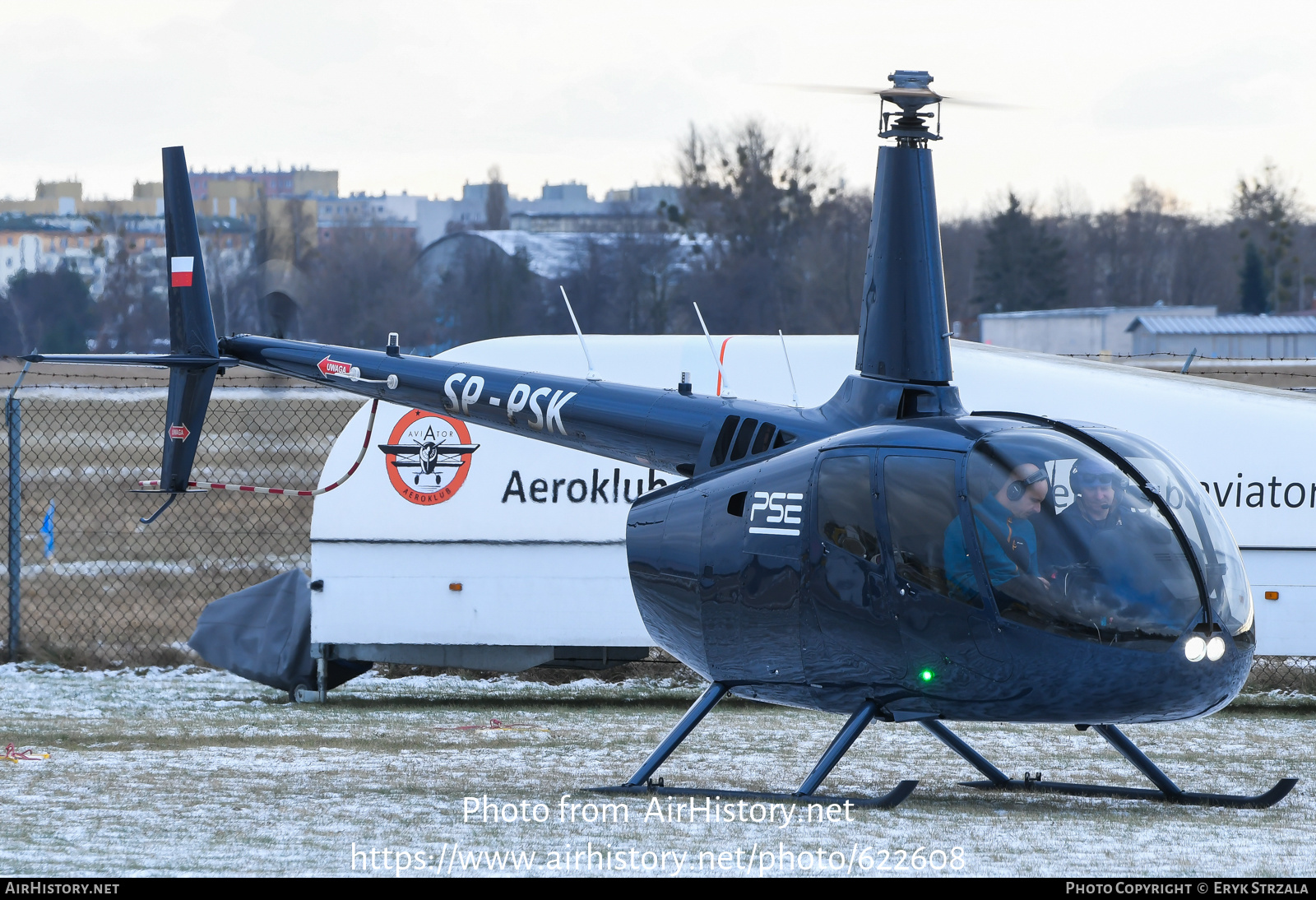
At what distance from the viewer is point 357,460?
10594 millimetres

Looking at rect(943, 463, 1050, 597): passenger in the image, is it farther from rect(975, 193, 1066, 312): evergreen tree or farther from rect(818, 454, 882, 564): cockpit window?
rect(975, 193, 1066, 312): evergreen tree

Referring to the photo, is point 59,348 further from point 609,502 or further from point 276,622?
point 609,502

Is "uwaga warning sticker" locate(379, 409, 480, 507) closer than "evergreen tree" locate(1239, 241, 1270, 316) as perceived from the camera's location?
Yes

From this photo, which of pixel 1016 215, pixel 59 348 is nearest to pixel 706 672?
pixel 59 348

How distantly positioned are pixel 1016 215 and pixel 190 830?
6408 cm

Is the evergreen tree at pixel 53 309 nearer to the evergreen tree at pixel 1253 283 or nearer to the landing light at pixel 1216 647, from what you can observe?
the landing light at pixel 1216 647

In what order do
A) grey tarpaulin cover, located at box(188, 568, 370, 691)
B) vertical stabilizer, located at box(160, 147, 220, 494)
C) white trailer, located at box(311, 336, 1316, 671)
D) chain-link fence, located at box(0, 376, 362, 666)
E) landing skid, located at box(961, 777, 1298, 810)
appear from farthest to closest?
Answer: chain-link fence, located at box(0, 376, 362, 666) → grey tarpaulin cover, located at box(188, 568, 370, 691) → white trailer, located at box(311, 336, 1316, 671) → vertical stabilizer, located at box(160, 147, 220, 494) → landing skid, located at box(961, 777, 1298, 810)

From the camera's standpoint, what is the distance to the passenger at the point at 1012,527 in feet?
20.9

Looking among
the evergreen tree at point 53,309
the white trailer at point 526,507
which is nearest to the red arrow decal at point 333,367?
the white trailer at point 526,507

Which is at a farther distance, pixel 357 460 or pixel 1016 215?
pixel 1016 215

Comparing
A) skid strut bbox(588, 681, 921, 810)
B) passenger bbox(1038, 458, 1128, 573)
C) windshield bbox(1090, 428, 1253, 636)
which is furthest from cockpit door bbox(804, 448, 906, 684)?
windshield bbox(1090, 428, 1253, 636)

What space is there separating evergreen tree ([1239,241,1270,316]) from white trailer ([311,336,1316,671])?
6953cm

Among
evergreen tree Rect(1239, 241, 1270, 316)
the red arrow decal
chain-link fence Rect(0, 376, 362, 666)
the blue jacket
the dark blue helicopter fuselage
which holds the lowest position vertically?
chain-link fence Rect(0, 376, 362, 666)

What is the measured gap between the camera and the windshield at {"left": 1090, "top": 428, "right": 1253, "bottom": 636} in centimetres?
642
